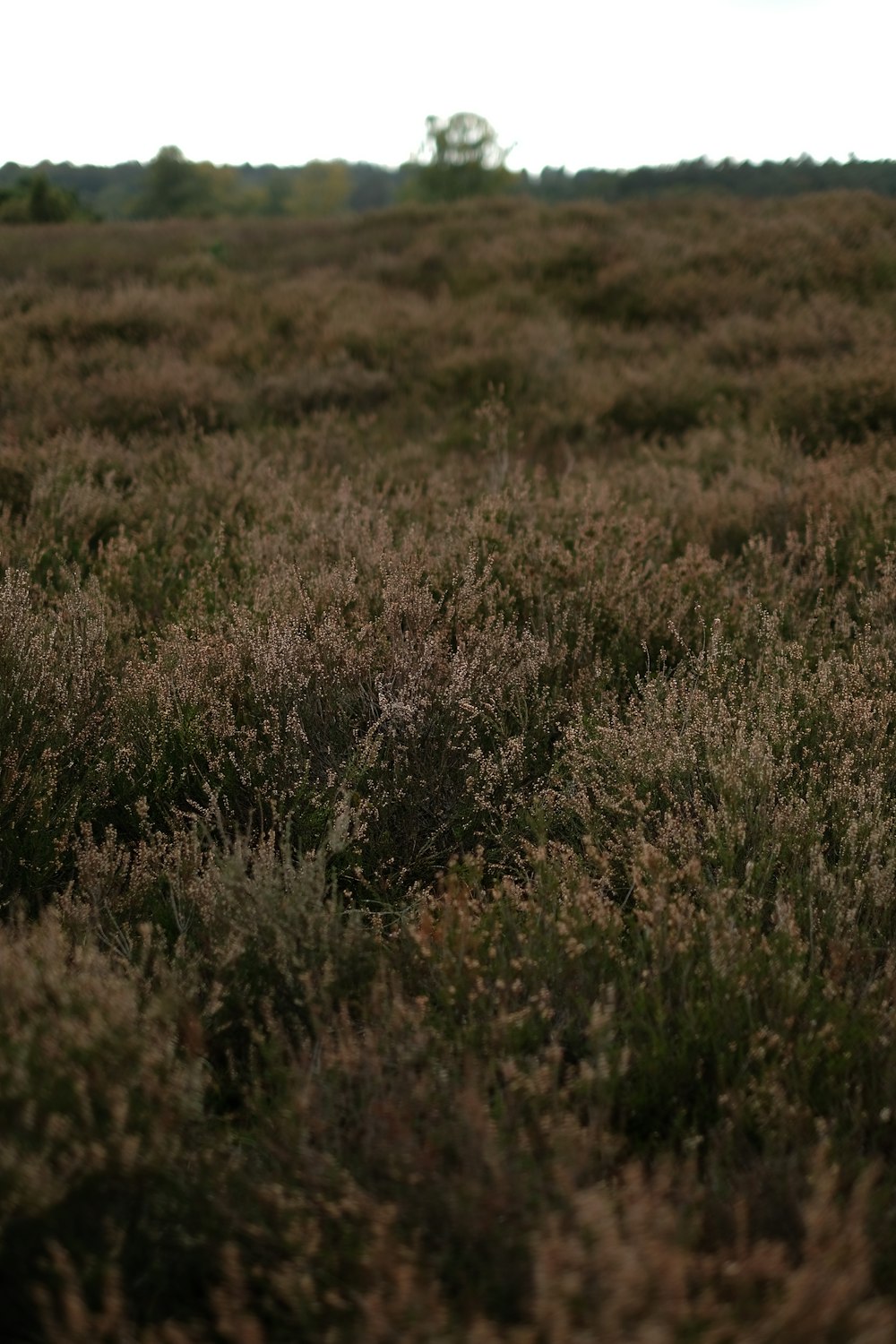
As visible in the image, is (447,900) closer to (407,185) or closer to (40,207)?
(40,207)

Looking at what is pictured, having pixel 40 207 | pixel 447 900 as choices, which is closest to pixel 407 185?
pixel 40 207

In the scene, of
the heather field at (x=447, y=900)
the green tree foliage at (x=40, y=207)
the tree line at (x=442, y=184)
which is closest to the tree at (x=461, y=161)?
the tree line at (x=442, y=184)

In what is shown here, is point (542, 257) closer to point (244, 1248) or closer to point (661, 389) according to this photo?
point (661, 389)

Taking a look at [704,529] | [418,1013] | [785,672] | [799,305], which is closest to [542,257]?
[799,305]

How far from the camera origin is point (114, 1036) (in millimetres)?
1422

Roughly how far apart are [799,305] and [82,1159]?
1038 cm

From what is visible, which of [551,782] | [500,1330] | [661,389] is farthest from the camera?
[661,389]

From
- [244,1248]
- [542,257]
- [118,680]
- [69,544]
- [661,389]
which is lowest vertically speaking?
[244,1248]

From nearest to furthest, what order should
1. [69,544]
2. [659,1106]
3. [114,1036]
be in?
[114,1036]
[659,1106]
[69,544]

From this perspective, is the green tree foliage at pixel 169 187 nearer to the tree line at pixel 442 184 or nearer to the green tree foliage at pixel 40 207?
the tree line at pixel 442 184

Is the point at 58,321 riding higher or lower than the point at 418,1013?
higher

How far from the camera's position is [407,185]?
47.6 meters

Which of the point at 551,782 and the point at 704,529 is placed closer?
the point at 551,782

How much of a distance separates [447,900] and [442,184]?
46.1 metres
